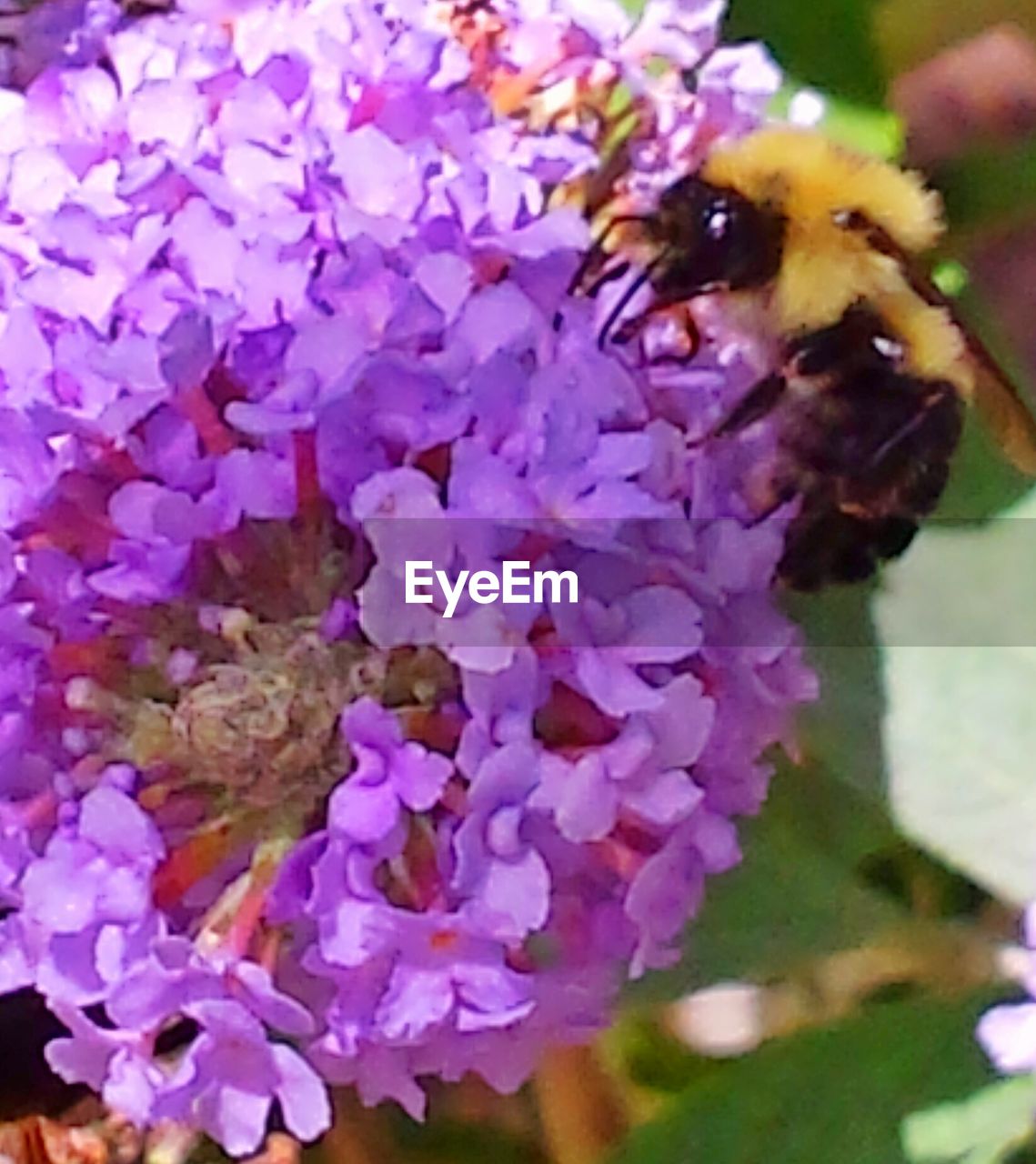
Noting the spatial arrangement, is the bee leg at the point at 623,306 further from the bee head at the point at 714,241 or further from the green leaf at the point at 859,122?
the green leaf at the point at 859,122

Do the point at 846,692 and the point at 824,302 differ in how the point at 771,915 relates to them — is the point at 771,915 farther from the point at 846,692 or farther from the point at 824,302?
the point at 824,302

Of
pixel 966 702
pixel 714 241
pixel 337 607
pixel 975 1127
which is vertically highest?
pixel 714 241

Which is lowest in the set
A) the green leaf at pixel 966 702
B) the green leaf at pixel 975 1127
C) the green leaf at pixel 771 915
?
the green leaf at pixel 975 1127

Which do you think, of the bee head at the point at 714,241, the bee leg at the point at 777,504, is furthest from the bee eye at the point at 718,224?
the bee leg at the point at 777,504

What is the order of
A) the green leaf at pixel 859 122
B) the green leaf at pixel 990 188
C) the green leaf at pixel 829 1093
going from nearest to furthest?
the green leaf at pixel 829 1093, the green leaf at pixel 859 122, the green leaf at pixel 990 188

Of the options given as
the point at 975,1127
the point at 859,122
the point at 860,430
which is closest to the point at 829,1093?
the point at 975,1127

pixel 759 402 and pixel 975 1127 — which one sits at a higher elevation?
pixel 759 402

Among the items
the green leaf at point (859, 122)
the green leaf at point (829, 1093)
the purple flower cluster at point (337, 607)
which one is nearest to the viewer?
the purple flower cluster at point (337, 607)

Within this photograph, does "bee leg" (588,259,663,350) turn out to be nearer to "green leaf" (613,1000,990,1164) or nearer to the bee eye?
the bee eye
